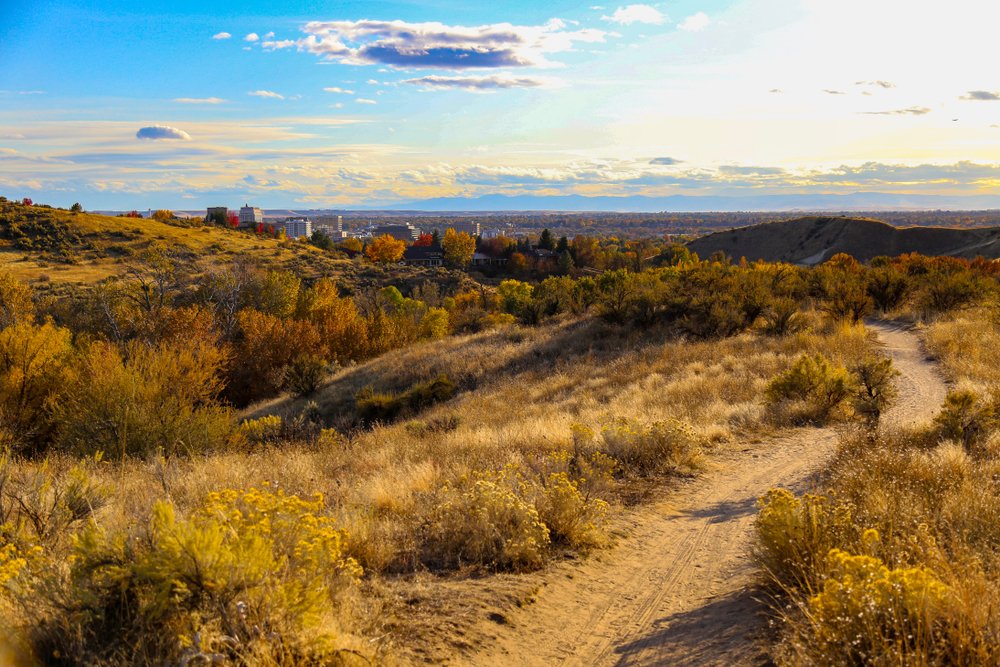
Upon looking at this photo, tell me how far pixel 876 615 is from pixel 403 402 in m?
16.7

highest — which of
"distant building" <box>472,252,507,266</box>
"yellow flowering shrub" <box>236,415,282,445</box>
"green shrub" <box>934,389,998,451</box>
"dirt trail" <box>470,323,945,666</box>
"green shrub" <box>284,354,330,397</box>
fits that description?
"distant building" <box>472,252,507,266</box>

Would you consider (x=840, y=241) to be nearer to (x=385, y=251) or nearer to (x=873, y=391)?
(x=385, y=251)

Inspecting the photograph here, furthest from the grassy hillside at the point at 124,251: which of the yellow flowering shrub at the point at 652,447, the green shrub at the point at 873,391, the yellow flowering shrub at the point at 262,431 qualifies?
the green shrub at the point at 873,391

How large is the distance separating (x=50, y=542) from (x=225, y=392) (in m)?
27.0

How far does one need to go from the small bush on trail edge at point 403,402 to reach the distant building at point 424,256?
82.4 meters

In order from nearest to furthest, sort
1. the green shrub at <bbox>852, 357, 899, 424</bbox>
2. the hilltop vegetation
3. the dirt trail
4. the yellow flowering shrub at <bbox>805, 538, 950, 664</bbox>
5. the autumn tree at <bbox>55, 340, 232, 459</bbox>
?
the yellow flowering shrub at <bbox>805, 538, 950, 664</bbox> → the hilltop vegetation → the dirt trail → the green shrub at <bbox>852, 357, 899, 424</bbox> → the autumn tree at <bbox>55, 340, 232, 459</bbox>

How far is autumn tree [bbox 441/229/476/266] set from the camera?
98562 millimetres

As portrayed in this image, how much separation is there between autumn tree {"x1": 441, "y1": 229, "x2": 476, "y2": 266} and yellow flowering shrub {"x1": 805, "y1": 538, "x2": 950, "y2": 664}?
3753 inches

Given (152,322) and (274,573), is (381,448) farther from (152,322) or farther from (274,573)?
(152,322)

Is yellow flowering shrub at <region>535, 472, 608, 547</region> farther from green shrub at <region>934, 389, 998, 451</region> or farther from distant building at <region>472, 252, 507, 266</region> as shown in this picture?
distant building at <region>472, 252, 507, 266</region>

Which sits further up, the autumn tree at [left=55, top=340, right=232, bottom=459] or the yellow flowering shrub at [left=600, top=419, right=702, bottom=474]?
the yellow flowering shrub at [left=600, top=419, right=702, bottom=474]

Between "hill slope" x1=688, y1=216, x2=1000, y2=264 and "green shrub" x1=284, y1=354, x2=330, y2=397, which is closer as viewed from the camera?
"green shrub" x1=284, y1=354, x2=330, y2=397

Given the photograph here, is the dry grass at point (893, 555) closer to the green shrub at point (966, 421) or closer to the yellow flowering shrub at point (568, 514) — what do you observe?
the green shrub at point (966, 421)

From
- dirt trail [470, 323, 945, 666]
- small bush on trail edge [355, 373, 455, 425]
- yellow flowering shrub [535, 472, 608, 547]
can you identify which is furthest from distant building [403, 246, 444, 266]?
yellow flowering shrub [535, 472, 608, 547]
